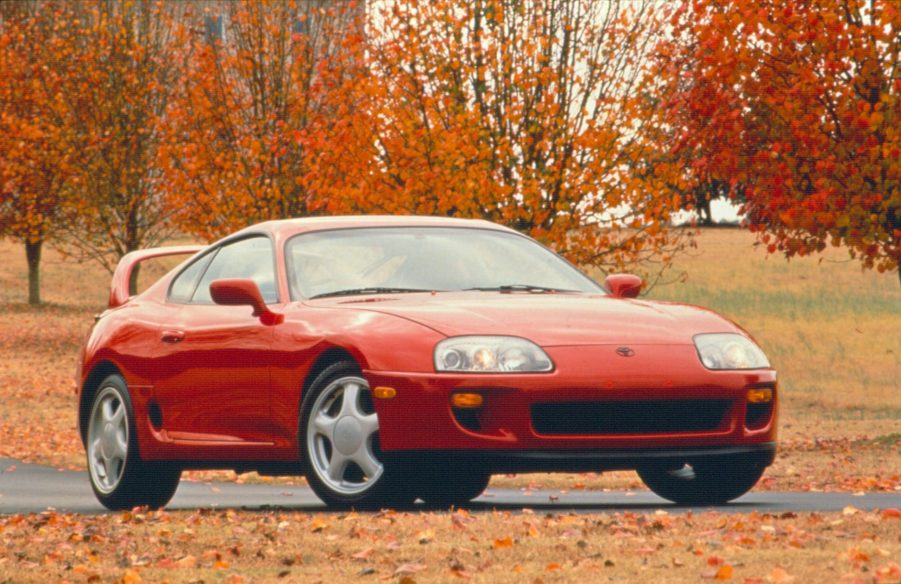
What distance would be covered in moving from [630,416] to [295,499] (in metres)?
3.64

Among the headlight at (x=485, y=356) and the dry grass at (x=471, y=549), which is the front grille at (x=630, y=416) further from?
the dry grass at (x=471, y=549)

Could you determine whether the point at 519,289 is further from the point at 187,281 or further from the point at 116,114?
the point at 116,114

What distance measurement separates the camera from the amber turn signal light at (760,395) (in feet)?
27.4

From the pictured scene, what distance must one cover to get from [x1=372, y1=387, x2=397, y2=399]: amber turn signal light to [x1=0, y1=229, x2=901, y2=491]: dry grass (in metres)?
4.41

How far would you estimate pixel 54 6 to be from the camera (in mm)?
41625

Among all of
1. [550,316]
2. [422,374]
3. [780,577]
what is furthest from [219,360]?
[780,577]

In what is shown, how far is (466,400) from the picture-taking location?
7.88 m

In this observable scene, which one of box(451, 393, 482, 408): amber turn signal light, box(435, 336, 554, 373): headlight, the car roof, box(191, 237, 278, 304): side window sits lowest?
box(451, 393, 482, 408): amber turn signal light

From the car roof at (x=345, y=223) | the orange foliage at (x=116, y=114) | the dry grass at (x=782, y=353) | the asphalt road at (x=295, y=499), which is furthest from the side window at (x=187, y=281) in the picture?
the orange foliage at (x=116, y=114)

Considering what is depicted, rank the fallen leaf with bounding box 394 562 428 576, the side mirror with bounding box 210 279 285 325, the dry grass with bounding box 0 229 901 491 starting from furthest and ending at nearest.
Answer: the dry grass with bounding box 0 229 901 491
the side mirror with bounding box 210 279 285 325
the fallen leaf with bounding box 394 562 428 576

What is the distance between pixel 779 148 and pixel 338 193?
6.40m

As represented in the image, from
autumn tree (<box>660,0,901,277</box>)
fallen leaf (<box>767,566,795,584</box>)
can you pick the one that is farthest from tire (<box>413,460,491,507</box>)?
autumn tree (<box>660,0,901,277</box>)

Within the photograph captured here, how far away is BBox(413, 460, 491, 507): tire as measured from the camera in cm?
805

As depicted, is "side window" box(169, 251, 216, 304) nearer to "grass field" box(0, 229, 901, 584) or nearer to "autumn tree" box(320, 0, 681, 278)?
"grass field" box(0, 229, 901, 584)
